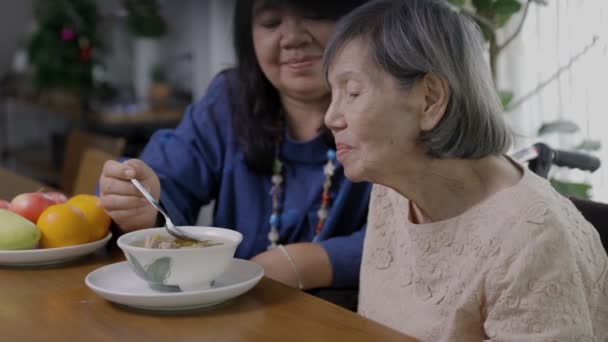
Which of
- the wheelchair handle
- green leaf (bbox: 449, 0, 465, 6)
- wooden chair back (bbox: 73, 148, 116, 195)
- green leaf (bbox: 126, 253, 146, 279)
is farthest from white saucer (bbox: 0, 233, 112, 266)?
green leaf (bbox: 449, 0, 465, 6)

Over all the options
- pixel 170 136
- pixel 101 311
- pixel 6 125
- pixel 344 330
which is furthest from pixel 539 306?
pixel 6 125

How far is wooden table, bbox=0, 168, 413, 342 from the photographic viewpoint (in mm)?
880

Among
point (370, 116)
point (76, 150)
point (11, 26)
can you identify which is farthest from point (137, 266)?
point (11, 26)

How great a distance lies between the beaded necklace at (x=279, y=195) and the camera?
1.61 m

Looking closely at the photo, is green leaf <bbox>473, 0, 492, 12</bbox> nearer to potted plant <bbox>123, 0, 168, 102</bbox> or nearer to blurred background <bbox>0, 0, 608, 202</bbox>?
blurred background <bbox>0, 0, 608, 202</bbox>

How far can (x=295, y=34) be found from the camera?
5.03ft

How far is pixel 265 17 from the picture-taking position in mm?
1579

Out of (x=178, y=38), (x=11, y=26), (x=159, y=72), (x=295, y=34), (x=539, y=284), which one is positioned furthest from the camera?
(x=11, y=26)

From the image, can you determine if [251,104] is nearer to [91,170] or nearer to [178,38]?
[91,170]

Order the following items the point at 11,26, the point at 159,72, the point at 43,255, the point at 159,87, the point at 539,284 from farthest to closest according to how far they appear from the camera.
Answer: the point at 11,26
the point at 159,72
the point at 159,87
the point at 43,255
the point at 539,284

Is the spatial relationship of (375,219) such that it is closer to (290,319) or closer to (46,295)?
(290,319)

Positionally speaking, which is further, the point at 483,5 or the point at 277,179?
the point at 483,5

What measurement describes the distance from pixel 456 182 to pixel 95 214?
0.60 meters

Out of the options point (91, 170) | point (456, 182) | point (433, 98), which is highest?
point (433, 98)
